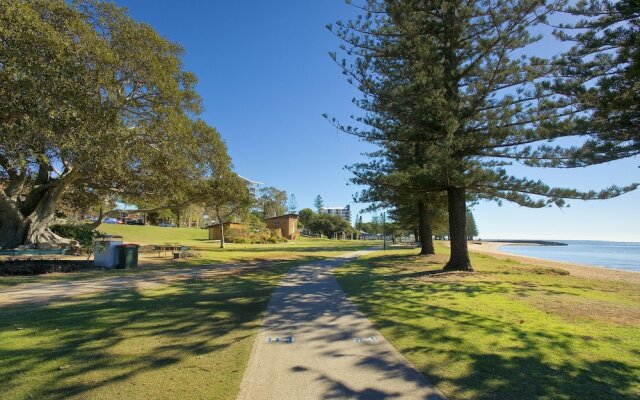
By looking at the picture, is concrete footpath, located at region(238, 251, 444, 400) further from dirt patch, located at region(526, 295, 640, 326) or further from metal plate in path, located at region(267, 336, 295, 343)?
dirt patch, located at region(526, 295, 640, 326)

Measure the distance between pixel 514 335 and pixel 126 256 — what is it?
14.7 metres

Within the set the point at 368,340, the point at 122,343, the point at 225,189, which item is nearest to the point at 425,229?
the point at 225,189

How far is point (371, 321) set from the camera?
6926 mm

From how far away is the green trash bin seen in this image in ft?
52.1

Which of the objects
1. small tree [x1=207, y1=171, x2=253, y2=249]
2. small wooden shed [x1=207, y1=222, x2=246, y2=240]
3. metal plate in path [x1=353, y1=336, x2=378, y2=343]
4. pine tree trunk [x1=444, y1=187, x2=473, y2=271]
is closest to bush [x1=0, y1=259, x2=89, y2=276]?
small tree [x1=207, y1=171, x2=253, y2=249]

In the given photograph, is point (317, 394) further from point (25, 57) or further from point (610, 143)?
point (25, 57)

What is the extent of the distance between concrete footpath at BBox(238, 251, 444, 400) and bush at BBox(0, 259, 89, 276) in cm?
1038

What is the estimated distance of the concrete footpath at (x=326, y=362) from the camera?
394 cm

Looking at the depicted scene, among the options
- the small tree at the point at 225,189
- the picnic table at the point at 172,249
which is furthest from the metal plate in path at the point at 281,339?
the small tree at the point at 225,189

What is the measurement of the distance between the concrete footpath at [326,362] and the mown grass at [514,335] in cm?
30

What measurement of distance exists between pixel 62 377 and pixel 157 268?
42.6 feet

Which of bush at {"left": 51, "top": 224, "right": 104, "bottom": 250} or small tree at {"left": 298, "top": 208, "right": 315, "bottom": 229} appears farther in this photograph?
small tree at {"left": 298, "top": 208, "right": 315, "bottom": 229}

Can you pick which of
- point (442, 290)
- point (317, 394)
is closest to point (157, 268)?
point (442, 290)

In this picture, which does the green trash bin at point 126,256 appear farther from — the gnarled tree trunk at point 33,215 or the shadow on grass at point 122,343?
Answer: the shadow on grass at point 122,343
